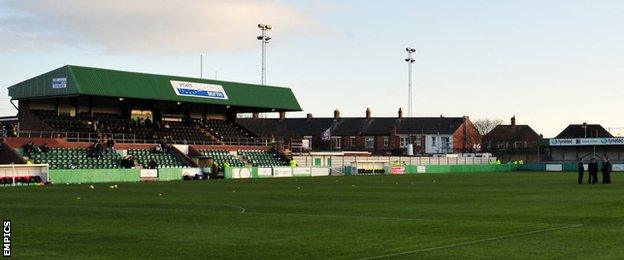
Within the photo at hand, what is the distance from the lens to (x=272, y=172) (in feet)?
267

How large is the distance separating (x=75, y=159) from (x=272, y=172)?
18684 millimetres

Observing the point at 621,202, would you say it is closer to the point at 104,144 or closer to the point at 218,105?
the point at 104,144

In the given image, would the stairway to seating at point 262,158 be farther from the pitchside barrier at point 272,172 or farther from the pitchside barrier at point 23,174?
the pitchside barrier at point 23,174

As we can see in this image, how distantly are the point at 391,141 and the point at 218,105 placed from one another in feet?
193

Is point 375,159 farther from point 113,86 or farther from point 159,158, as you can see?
point 113,86

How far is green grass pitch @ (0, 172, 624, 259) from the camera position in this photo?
17625 millimetres

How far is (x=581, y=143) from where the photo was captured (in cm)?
12175

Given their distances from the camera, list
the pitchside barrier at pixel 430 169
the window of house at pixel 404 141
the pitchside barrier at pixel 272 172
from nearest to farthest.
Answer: the pitchside barrier at pixel 272 172 → the pitchside barrier at pixel 430 169 → the window of house at pixel 404 141

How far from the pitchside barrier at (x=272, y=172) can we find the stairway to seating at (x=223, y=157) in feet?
16.0

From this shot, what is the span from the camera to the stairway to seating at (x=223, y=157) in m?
84.2

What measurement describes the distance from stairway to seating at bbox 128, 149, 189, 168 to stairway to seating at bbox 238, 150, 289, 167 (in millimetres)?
10288

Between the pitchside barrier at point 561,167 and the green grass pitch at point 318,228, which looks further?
the pitchside barrier at point 561,167

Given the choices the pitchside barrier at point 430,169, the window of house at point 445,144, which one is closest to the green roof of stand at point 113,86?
the pitchside barrier at point 430,169

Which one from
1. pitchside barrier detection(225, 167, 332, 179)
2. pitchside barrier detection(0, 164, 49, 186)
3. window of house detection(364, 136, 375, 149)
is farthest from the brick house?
pitchside barrier detection(0, 164, 49, 186)
